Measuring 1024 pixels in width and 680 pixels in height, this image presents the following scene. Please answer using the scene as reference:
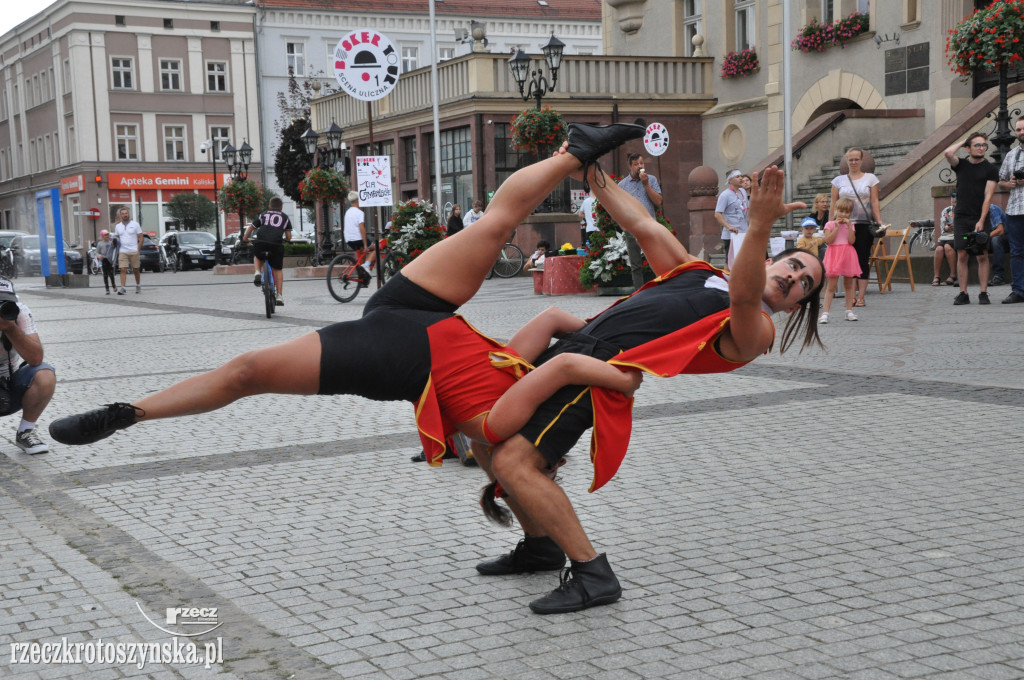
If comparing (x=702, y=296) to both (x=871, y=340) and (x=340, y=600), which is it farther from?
(x=871, y=340)

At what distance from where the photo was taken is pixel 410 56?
210ft

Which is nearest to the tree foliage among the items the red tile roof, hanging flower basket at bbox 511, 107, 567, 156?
the red tile roof

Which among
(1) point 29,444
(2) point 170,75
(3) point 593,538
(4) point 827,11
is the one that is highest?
(2) point 170,75

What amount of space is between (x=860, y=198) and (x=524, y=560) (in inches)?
422

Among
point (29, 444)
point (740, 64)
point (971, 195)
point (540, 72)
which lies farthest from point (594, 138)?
point (740, 64)

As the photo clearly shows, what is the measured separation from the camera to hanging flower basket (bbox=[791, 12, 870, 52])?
2397 centimetres

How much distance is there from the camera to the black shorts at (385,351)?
12.4 feet

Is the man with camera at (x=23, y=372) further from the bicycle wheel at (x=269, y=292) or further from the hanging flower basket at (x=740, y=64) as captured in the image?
the hanging flower basket at (x=740, y=64)

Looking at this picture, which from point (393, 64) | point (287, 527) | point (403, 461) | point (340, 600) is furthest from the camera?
point (393, 64)

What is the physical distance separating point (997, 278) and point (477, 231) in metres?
14.3

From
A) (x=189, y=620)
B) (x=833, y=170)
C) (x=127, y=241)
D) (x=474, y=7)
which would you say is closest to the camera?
(x=189, y=620)

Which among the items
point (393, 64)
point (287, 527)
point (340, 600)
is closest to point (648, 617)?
point (340, 600)

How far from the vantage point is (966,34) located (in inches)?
673

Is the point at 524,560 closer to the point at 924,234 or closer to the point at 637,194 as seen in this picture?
the point at 637,194
